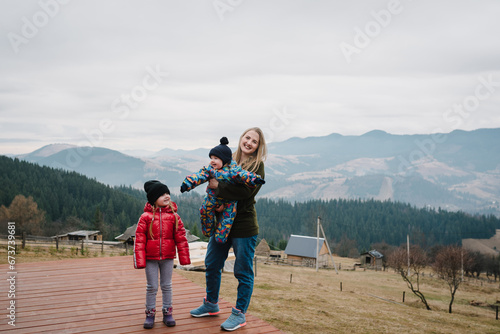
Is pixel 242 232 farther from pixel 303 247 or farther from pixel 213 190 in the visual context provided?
pixel 303 247

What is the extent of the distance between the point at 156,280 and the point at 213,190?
129 centimetres

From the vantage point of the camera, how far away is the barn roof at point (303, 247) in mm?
55938

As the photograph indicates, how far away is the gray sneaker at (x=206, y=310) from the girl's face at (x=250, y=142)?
1990mm

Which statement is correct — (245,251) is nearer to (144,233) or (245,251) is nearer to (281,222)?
(144,233)

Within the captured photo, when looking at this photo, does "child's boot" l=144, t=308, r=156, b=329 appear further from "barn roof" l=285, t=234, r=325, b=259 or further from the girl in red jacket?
"barn roof" l=285, t=234, r=325, b=259

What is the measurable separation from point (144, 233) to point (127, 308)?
156 centimetres

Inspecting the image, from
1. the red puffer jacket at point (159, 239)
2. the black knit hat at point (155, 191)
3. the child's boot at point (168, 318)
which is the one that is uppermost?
the black knit hat at point (155, 191)

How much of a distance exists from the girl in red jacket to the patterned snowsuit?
1.16 ft

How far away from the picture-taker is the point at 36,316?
4695 mm

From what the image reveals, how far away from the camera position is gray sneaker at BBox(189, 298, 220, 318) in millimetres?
4734

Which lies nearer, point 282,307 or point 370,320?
point 282,307

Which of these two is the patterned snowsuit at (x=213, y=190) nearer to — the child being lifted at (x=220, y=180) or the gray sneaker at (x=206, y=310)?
the child being lifted at (x=220, y=180)

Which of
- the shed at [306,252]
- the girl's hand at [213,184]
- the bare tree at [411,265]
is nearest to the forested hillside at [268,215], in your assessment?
the shed at [306,252]

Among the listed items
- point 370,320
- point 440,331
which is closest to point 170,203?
point 370,320
